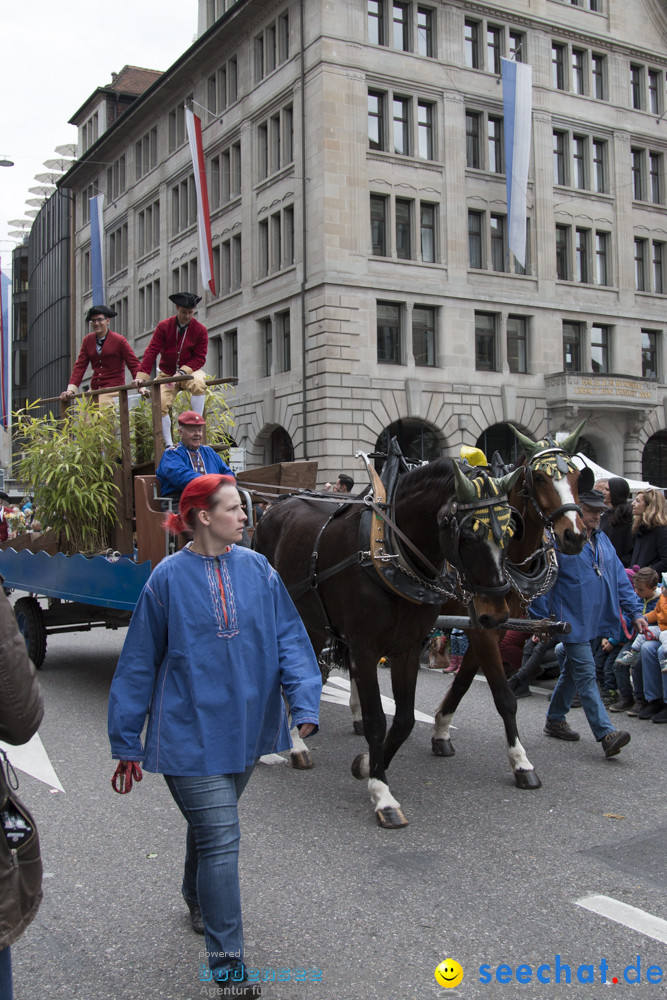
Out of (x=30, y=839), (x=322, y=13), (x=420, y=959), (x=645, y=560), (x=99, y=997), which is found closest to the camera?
(x=30, y=839)

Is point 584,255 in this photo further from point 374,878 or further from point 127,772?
point 127,772

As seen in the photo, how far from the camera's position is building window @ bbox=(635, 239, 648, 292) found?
3347 cm

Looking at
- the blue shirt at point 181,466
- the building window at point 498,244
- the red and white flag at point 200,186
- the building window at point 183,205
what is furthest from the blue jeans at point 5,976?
the building window at point 183,205

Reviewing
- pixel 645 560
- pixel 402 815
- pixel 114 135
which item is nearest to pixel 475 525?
pixel 402 815

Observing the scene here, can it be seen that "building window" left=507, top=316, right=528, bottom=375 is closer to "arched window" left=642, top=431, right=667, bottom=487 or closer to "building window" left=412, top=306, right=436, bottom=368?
"building window" left=412, top=306, right=436, bottom=368

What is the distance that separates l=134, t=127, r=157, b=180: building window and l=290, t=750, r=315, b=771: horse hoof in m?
38.0

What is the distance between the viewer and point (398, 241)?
93.8 feet

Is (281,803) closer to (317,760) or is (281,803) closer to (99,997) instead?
(317,760)

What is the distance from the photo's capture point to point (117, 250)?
43.7 meters

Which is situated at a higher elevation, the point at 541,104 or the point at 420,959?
the point at 541,104

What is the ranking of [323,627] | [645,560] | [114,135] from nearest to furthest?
[323,627] < [645,560] < [114,135]

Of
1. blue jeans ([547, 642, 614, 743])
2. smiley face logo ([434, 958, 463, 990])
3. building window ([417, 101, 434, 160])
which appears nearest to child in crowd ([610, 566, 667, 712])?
blue jeans ([547, 642, 614, 743])

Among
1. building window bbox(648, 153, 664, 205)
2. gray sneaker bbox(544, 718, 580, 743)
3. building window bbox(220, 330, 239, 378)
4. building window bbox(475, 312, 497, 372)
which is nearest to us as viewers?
gray sneaker bbox(544, 718, 580, 743)

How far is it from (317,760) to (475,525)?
8.04 ft
